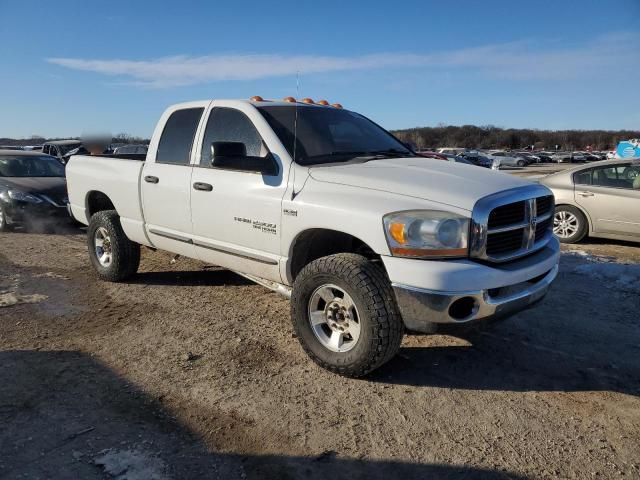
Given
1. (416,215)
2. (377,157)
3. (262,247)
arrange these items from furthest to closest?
(377,157), (262,247), (416,215)

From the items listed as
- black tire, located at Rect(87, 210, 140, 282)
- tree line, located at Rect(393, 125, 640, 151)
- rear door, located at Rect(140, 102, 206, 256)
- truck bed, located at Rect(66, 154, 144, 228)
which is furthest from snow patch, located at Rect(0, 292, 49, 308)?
tree line, located at Rect(393, 125, 640, 151)

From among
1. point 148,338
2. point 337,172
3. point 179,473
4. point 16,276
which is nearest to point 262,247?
point 337,172

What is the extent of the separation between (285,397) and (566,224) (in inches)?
274

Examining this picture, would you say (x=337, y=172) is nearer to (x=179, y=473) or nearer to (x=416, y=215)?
(x=416, y=215)

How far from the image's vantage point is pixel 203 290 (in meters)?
5.54

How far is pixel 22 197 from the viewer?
363 inches

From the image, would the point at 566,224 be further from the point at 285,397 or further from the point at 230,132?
the point at 285,397

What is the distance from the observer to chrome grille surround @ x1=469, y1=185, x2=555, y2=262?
308cm

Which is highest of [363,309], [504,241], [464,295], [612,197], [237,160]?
[237,160]

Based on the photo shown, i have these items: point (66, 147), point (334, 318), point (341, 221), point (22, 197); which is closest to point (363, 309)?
point (334, 318)

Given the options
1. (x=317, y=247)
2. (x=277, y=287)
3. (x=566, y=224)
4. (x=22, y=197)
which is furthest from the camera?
(x=22, y=197)

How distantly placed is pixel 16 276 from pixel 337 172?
459cm

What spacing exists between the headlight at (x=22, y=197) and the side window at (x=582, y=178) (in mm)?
9680

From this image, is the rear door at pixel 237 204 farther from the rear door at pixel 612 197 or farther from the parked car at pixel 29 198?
the rear door at pixel 612 197
